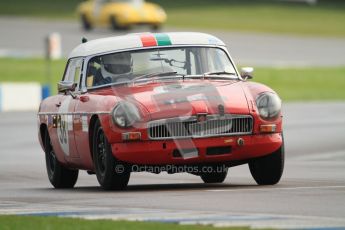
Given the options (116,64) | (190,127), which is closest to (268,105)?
(190,127)

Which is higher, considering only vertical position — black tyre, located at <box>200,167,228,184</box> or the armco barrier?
black tyre, located at <box>200,167,228,184</box>

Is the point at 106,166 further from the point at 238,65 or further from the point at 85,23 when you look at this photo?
the point at 85,23

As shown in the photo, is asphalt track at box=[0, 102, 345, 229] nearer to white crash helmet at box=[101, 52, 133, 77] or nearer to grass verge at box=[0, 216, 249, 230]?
grass verge at box=[0, 216, 249, 230]

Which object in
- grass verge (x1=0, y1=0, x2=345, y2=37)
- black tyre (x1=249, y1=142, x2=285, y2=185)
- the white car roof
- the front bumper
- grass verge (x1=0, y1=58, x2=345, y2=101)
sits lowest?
Result: grass verge (x1=0, y1=0, x2=345, y2=37)

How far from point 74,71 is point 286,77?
75.3 feet

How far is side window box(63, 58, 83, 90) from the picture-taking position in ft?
43.8

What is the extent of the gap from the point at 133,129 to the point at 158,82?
112 centimetres

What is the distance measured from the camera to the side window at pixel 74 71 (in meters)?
13.4

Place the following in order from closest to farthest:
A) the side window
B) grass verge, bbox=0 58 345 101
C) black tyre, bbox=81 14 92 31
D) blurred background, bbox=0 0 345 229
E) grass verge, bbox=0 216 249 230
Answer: grass verge, bbox=0 216 249 230 → blurred background, bbox=0 0 345 229 → the side window → grass verge, bbox=0 58 345 101 → black tyre, bbox=81 14 92 31

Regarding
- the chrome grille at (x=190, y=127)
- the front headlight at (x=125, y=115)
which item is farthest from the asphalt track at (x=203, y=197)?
the front headlight at (x=125, y=115)

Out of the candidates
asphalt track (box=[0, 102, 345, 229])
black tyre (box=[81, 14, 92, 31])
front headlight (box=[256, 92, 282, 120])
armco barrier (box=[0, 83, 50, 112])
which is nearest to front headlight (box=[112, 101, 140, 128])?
asphalt track (box=[0, 102, 345, 229])

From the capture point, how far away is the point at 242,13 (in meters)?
51.5

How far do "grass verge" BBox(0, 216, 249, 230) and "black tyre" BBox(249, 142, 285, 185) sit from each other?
3.39 meters

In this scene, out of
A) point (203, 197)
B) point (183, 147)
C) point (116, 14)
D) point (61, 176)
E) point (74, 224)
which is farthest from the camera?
point (116, 14)
